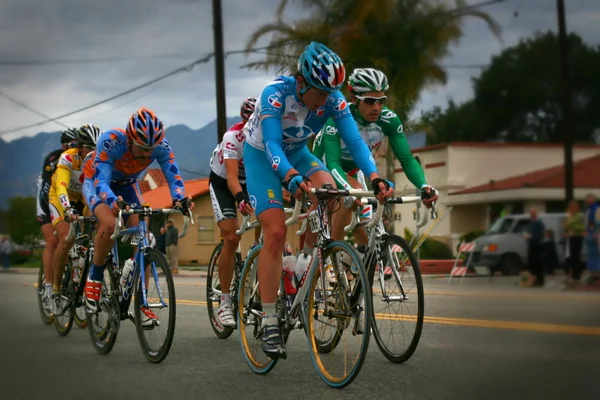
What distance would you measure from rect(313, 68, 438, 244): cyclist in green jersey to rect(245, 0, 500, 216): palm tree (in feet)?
8.11

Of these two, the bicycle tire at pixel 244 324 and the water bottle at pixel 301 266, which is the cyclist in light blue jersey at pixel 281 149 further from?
the bicycle tire at pixel 244 324

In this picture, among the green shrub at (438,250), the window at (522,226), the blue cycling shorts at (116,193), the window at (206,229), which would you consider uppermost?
the blue cycling shorts at (116,193)

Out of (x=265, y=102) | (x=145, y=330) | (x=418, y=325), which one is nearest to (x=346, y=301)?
(x=418, y=325)

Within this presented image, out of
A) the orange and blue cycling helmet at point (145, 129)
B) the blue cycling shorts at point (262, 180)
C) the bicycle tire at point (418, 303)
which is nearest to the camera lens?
the bicycle tire at point (418, 303)

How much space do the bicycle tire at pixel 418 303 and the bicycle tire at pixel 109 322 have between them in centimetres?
197

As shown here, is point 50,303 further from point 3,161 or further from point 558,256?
point 558,256

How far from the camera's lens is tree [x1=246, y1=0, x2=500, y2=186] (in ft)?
7.68

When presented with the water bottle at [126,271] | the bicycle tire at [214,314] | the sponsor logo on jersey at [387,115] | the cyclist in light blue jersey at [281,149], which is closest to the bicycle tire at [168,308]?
the water bottle at [126,271]

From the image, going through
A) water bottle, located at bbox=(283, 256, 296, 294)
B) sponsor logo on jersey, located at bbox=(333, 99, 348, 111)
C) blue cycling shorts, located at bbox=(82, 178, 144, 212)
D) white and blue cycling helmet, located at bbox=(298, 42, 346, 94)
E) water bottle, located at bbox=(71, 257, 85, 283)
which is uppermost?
white and blue cycling helmet, located at bbox=(298, 42, 346, 94)

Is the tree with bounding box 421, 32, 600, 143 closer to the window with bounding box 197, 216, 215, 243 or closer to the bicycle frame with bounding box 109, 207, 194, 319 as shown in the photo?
the bicycle frame with bounding box 109, 207, 194, 319

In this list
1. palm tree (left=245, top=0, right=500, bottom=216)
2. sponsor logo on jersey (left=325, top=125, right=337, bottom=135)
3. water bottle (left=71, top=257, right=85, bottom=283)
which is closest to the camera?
palm tree (left=245, top=0, right=500, bottom=216)

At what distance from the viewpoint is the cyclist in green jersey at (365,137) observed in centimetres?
548

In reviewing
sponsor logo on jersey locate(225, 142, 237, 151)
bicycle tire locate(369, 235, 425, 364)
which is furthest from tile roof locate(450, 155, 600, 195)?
sponsor logo on jersey locate(225, 142, 237, 151)

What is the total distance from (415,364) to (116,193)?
3087 millimetres
